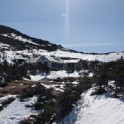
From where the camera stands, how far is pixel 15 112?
2791 centimetres

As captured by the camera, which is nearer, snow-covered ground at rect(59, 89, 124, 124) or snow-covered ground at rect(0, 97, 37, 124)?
snow-covered ground at rect(59, 89, 124, 124)

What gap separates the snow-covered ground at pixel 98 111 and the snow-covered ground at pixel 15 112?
4990mm

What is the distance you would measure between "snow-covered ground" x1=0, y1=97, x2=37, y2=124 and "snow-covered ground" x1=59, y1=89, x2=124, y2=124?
4.99m

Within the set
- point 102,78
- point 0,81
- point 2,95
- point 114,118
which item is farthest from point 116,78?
point 0,81

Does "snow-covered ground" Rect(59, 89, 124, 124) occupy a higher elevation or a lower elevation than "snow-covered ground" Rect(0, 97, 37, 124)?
higher

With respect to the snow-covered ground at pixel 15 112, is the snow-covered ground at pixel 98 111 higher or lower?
higher

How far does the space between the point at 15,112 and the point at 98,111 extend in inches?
361

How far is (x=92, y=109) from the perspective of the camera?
2339cm

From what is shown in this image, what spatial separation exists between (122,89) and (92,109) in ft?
13.7

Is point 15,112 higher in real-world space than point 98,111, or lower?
lower

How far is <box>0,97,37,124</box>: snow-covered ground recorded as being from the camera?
86.4 feet

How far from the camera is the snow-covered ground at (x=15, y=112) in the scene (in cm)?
A: 2632

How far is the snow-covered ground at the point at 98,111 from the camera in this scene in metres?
20.4

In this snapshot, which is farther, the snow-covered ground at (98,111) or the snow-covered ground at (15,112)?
the snow-covered ground at (15,112)
